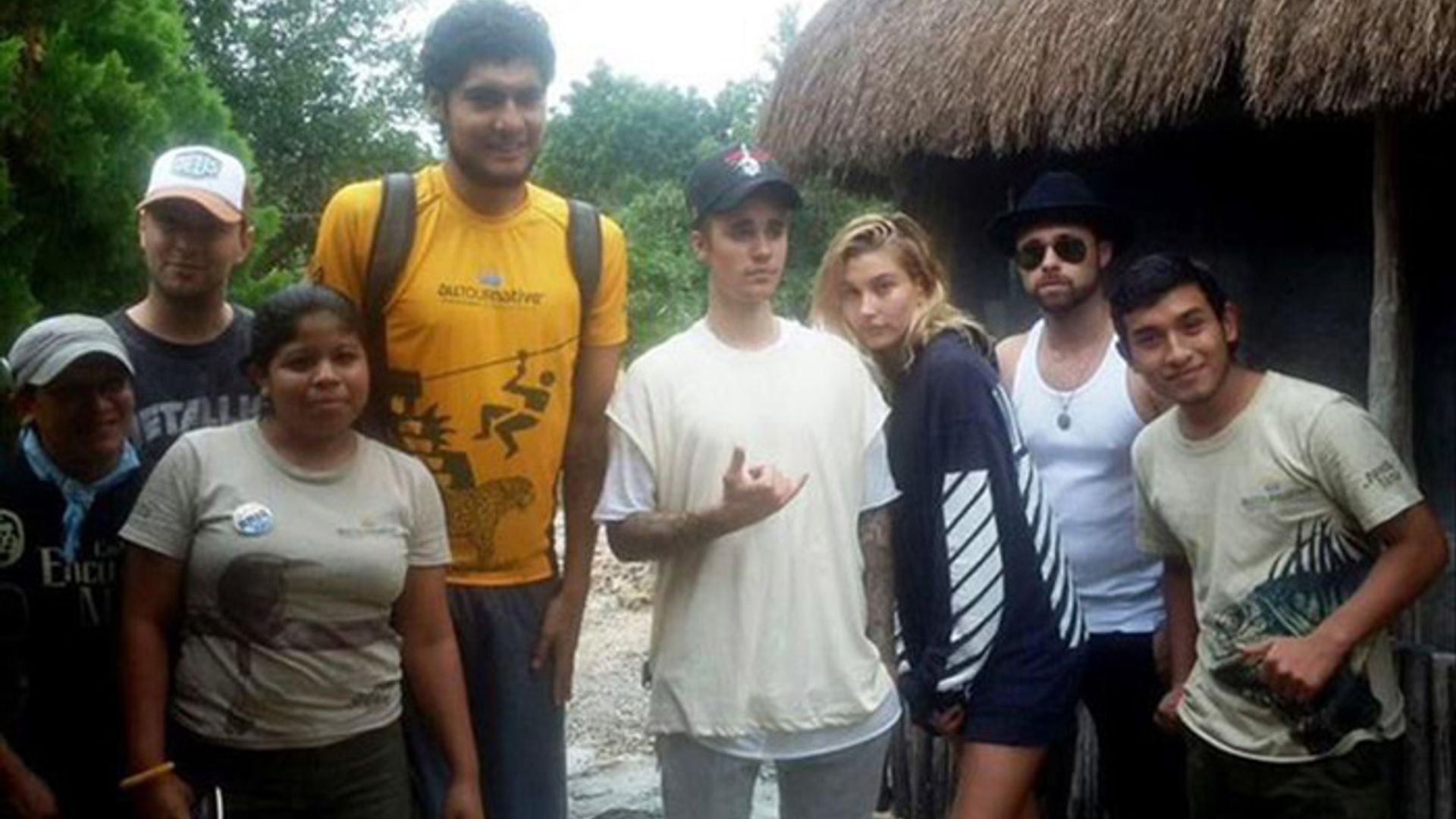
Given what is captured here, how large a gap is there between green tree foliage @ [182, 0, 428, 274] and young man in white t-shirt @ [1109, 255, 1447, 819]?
1182cm

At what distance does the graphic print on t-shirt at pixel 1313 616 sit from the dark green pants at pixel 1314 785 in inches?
1.8

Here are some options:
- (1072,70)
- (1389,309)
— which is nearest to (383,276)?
(1072,70)

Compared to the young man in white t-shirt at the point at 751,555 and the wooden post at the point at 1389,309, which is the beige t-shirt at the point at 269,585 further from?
A: the wooden post at the point at 1389,309

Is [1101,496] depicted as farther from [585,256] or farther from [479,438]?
[479,438]

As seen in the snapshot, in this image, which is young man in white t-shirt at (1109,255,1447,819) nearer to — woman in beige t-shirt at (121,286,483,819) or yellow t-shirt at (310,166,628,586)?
yellow t-shirt at (310,166,628,586)

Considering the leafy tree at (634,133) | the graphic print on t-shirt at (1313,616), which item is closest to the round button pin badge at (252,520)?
the graphic print on t-shirt at (1313,616)

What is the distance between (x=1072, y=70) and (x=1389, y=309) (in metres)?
1.50

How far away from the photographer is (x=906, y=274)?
3.17m

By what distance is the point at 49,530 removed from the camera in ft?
8.75

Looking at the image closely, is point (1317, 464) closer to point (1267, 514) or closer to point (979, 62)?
point (1267, 514)

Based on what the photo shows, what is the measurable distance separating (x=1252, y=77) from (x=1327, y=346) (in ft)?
6.31

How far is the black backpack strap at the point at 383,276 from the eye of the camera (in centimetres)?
284

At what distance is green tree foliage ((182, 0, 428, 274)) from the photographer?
14.4m

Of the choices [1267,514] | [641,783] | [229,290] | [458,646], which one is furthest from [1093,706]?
[641,783]
